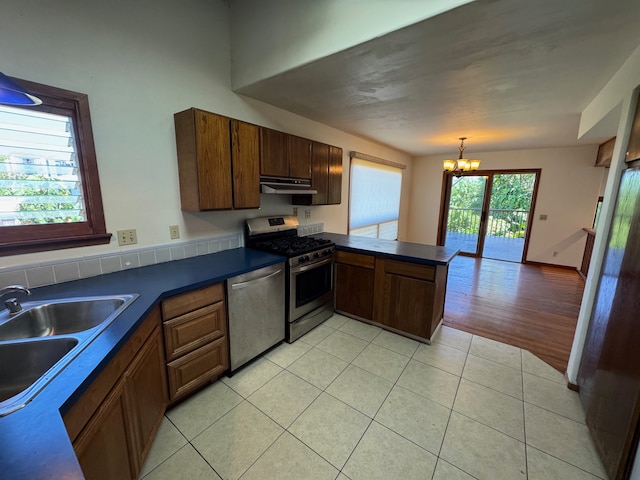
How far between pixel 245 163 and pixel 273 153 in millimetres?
366

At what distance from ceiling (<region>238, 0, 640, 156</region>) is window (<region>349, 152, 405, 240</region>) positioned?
0.99 metres

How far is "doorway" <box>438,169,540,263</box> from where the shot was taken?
218 inches

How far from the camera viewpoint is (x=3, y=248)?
4.77ft

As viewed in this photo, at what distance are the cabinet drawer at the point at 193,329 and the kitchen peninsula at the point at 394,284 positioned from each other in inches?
57.6

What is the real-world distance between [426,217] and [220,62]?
568cm

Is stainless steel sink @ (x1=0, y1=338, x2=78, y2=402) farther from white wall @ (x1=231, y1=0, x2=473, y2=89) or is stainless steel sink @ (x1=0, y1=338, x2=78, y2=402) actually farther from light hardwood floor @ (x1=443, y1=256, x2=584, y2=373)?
light hardwood floor @ (x1=443, y1=256, x2=584, y2=373)

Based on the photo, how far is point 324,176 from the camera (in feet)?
10.4

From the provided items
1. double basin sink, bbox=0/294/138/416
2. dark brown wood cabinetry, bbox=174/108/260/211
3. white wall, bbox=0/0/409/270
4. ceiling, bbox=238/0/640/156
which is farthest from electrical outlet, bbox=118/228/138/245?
ceiling, bbox=238/0/640/156

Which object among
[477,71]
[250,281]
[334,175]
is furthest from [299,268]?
[477,71]

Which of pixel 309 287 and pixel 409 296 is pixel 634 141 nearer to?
pixel 409 296

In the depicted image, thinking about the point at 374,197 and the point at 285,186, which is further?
the point at 374,197

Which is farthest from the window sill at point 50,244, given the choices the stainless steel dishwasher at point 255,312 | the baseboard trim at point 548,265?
the baseboard trim at point 548,265

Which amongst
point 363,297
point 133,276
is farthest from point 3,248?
point 363,297

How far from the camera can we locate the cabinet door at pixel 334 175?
327 centimetres
